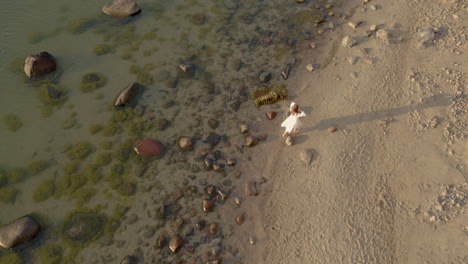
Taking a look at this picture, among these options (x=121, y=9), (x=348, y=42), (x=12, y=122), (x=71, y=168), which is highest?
(x=121, y=9)

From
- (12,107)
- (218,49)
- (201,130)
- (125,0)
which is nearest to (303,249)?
(201,130)

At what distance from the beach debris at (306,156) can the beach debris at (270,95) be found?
2.29 meters

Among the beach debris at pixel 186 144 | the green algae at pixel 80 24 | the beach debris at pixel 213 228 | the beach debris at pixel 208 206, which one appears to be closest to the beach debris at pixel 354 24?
the beach debris at pixel 186 144

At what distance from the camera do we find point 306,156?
9633mm

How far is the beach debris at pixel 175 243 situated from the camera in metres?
8.70

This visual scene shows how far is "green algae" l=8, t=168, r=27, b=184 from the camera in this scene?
9.96 meters

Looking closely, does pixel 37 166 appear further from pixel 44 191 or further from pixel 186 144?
pixel 186 144

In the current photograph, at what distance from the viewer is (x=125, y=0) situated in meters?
13.9

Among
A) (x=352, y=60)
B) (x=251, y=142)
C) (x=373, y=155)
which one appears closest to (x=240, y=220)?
(x=251, y=142)

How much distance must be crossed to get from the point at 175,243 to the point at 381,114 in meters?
7.42

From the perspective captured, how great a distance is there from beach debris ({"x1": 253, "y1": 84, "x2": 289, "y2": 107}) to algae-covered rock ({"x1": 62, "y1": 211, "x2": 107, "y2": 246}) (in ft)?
20.5

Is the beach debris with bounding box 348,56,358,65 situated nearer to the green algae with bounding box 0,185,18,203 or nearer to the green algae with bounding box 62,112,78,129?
the green algae with bounding box 62,112,78,129

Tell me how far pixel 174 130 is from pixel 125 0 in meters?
6.98

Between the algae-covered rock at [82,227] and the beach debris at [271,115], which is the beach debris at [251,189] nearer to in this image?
the beach debris at [271,115]
